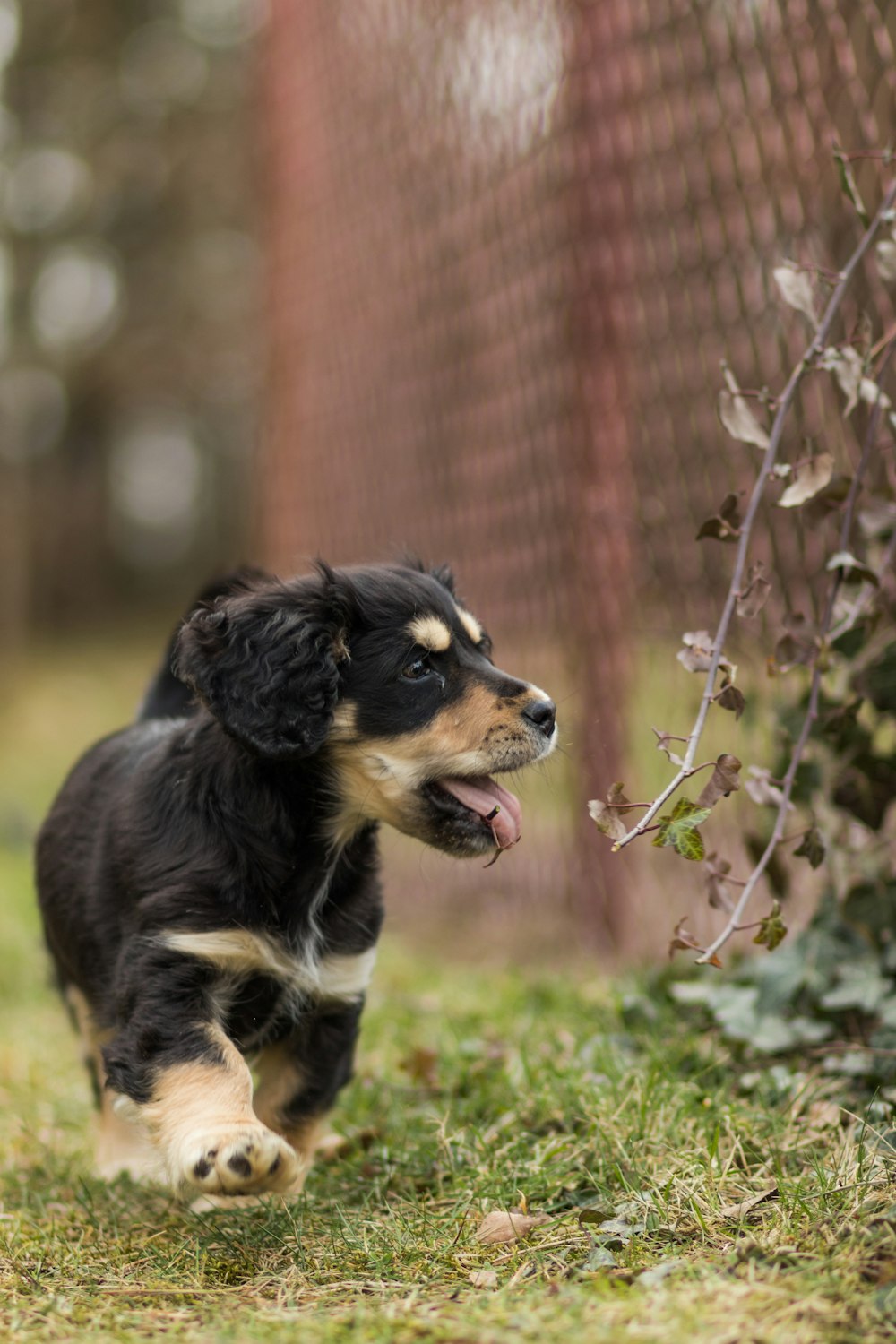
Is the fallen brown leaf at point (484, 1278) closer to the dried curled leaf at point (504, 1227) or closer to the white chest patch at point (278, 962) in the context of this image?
the dried curled leaf at point (504, 1227)

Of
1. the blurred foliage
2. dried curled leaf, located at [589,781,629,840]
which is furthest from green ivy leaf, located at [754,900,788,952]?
the blurred foliage

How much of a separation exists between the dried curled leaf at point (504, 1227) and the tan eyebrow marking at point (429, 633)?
1.05 m

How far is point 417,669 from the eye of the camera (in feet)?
9.05

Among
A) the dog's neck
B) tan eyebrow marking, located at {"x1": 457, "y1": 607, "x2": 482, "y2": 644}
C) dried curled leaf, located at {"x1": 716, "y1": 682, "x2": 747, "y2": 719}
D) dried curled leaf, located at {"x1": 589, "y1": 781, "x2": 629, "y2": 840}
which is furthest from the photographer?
tan eyebrow marking, located at {"x1": 457, "y1": 607, "x2": 482, "y2": 644}

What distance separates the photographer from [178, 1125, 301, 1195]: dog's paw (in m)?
2.19

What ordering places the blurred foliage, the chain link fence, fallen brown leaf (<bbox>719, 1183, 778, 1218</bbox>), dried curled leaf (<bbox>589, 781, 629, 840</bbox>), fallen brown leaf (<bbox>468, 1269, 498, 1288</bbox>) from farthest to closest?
the blurred foliage → the chain link fence → dried curled leaf (<bbox>589, 781, 629, 840</bbox>) → fallen brown leaf (<bbox>719, 1183, 778, 1218</bbox>) → fallen brown leaf (<bbox>468, 1269, 498, 1288</bbox>)

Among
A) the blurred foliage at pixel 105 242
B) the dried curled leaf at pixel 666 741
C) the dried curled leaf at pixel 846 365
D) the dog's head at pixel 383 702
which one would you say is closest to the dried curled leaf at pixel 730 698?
the dried curled leaf at pixel 666 741

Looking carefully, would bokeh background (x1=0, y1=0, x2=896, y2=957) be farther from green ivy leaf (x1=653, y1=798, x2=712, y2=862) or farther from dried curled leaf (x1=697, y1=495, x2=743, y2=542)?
green ivy leaf (x1=653, y1=798, x2=712, y2=862)

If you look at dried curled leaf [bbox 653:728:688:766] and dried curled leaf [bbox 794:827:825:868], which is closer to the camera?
dried curled leaf [bbox 653:728:688:766]

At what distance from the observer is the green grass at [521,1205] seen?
1.92m

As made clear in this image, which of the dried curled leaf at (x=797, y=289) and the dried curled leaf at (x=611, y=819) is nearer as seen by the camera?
the dried curled leaf at (x=611, y=819)

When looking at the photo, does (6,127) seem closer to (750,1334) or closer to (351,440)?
(351,440)

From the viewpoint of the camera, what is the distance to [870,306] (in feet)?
10.4

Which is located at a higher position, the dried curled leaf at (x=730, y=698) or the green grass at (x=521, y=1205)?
the dried curled leaf at (x=730, y=698)
